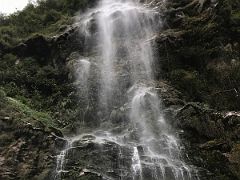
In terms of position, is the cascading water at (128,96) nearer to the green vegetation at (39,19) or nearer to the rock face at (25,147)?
the rock face at (25,147)

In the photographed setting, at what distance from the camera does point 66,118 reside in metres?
20.5

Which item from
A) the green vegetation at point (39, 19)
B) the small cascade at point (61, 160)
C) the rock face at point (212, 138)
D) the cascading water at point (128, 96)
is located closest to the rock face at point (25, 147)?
the small cascade at point (61, 160)

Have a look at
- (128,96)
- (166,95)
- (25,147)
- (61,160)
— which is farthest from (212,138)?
(25,147)

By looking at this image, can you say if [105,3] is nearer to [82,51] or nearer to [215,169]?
[82,51]

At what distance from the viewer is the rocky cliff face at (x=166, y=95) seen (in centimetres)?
1563

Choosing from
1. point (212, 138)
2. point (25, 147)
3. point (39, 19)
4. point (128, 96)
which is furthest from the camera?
point (39, 19)

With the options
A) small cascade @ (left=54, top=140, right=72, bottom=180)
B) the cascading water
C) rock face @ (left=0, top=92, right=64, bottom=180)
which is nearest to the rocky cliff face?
rock face @ (left=0, top=92, right=64, bottom=180)

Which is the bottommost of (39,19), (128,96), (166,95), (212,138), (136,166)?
(136,166)

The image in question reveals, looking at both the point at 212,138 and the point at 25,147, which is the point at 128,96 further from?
the point at 25,147

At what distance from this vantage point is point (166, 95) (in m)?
20.5

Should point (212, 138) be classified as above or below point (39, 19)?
below

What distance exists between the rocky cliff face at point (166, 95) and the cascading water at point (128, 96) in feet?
1.17

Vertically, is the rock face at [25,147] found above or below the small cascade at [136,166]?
above

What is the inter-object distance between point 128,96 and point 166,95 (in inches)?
81.3
